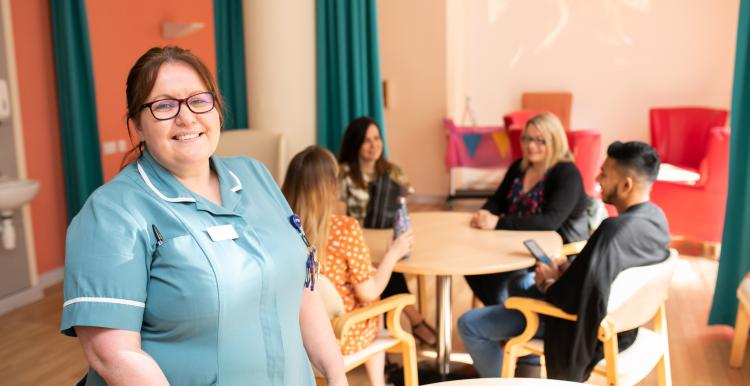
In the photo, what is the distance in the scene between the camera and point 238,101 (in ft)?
16.1

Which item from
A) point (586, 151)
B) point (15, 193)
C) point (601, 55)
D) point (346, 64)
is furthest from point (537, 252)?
point (601, 55)

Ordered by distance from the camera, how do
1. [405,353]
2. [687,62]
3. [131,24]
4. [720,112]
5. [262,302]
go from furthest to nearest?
1. [687,62]
2. [720,112]
3. [131,24]
4. [405,353]
5. [262,302]


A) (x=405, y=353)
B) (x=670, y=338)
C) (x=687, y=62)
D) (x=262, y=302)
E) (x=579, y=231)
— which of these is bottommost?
(x=670, y=338)

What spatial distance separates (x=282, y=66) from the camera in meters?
4.29

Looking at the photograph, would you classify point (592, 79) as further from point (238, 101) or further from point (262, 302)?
point (262, 302)

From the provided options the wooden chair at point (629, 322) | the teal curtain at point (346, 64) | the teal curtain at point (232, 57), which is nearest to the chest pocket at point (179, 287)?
the wooden chair at point (629, 322)

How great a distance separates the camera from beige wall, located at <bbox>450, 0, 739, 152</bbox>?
688cm

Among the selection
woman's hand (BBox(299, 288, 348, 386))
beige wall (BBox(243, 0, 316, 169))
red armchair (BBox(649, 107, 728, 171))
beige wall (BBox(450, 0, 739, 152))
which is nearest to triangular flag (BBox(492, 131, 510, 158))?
beige wall (BBox(450, 0, 739, 152))

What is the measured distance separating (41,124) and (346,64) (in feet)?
6.85

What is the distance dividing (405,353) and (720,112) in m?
4.58

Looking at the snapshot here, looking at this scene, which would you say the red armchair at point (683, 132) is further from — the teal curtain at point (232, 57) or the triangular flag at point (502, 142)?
the teal curtain at point (232, 57)

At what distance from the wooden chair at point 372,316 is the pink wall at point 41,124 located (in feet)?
10.1

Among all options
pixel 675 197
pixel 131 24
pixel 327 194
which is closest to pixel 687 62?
pixel 675 197

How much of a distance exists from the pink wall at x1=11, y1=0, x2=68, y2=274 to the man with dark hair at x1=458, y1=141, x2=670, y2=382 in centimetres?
359
